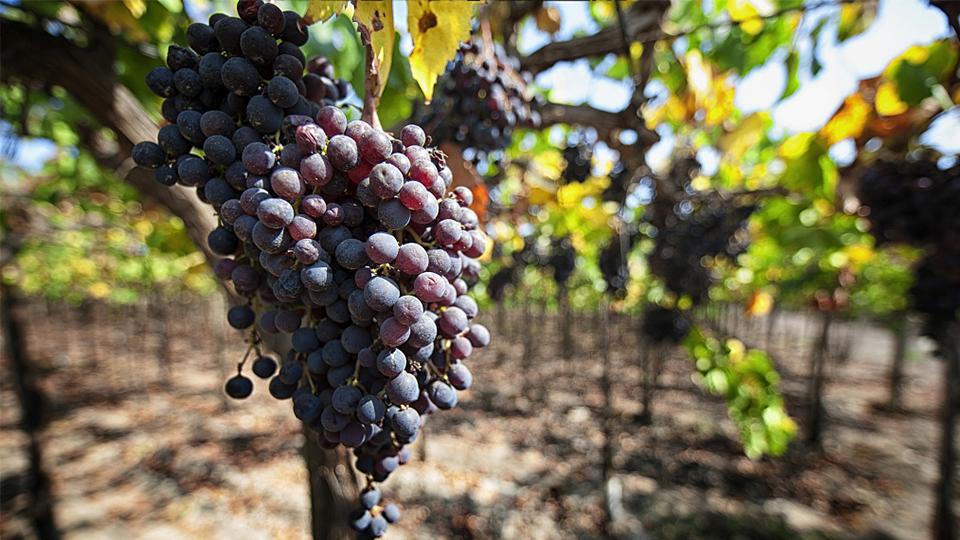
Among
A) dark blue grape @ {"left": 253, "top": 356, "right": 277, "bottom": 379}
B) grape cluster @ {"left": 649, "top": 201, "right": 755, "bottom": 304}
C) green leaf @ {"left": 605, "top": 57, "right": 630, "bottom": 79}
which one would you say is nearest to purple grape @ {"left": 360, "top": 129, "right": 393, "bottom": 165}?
dark blue grape @ {"left": 253, "top": 356, "right": 277, "bottom": 379}

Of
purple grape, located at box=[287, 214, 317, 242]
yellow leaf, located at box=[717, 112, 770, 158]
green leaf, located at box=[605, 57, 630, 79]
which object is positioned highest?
green leaf, located at box=[605, 57, 630, 79]

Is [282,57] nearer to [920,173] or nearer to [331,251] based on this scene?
[331,251]

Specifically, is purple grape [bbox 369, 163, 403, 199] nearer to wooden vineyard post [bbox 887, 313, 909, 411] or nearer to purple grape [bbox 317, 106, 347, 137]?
purple grape [bbox 317, 106, 347, 137]

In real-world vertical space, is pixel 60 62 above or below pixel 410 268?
above

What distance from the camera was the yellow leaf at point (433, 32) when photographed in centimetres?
99

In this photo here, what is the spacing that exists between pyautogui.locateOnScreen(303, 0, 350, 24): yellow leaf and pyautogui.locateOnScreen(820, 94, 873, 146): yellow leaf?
2695mm

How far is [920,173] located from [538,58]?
249 cm

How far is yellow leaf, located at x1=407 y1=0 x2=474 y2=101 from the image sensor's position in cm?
99

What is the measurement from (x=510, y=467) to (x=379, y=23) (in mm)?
6656

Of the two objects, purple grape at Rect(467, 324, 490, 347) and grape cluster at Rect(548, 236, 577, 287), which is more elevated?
grape cluster at Rect(548, 236, 577, 287)

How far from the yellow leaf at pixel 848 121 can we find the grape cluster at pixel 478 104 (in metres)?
1.87

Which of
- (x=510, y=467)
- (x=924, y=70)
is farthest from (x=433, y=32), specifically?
(x=510, y=467)

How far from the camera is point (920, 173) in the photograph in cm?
268

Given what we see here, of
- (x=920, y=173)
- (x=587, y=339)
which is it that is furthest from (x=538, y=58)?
(x=587, y=339)
